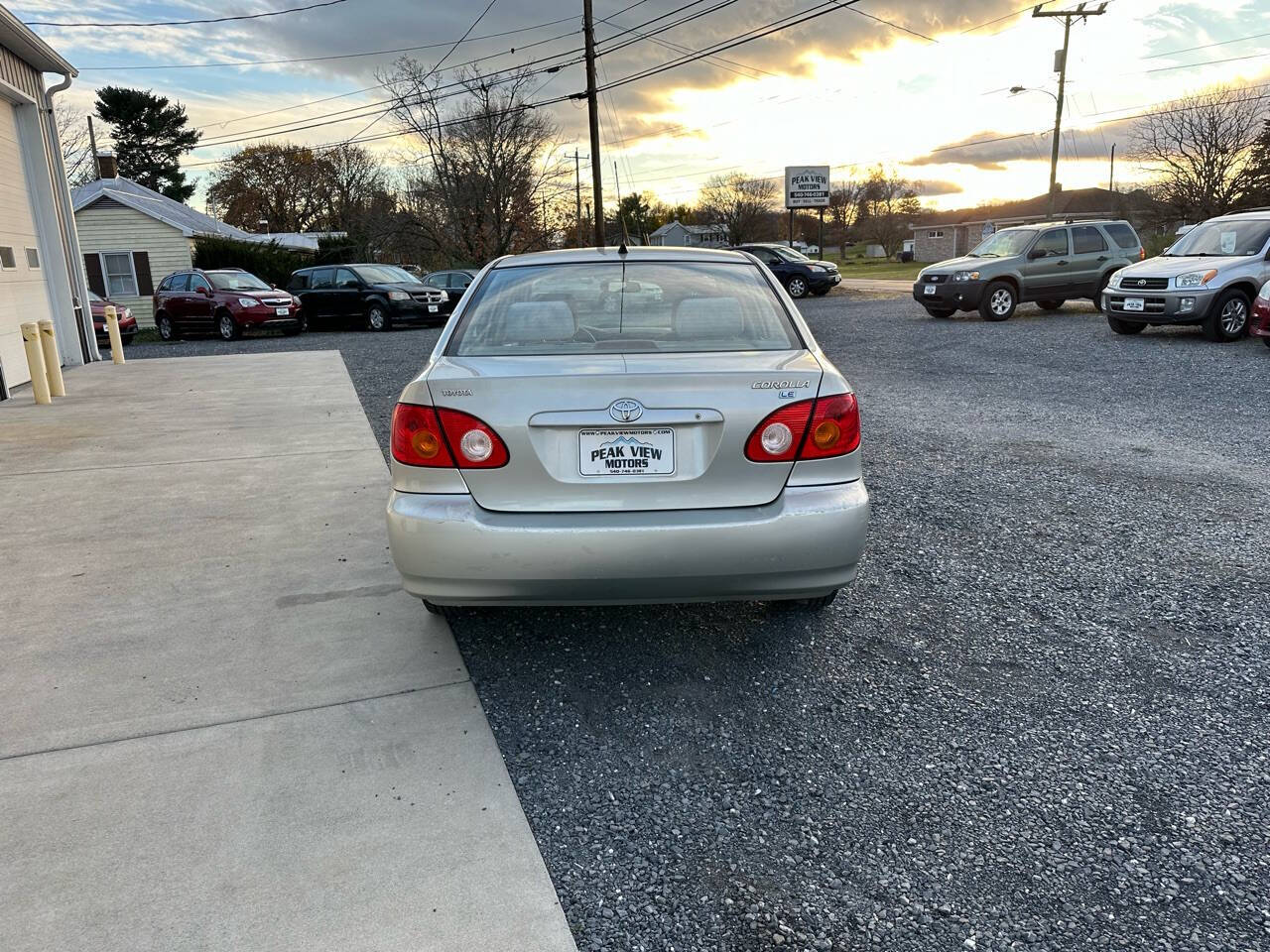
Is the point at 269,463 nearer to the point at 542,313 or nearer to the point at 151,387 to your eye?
the point at 542,313

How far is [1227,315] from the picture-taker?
12352 millimetres

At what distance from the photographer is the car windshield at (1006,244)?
16562mm

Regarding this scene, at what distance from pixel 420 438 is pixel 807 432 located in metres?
1.33

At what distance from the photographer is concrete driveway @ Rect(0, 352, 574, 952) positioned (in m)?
2.10

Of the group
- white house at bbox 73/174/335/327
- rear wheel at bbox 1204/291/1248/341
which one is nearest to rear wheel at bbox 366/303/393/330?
white house at bbox 73/174/335/327

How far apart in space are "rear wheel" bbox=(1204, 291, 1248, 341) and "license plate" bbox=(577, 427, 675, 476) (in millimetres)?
12758

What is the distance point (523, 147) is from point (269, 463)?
35.6 m

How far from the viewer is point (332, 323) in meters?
20.5

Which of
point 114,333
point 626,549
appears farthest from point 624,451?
point 114,333

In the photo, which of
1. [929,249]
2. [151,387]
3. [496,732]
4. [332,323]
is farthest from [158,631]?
[929,249]

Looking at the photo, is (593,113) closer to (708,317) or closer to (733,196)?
(708,317)

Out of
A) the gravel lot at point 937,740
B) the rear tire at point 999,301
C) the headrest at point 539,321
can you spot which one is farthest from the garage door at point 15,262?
the rear tire at point 999,301

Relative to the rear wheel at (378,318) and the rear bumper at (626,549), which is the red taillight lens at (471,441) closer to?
the rear bumper at (626,549)

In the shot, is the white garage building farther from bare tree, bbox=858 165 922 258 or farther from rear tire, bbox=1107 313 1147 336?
bare tree, bbox=858 165 922 258
